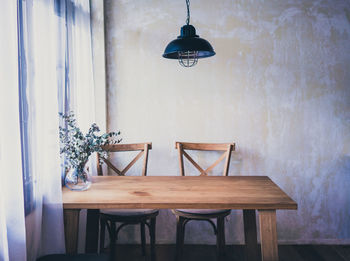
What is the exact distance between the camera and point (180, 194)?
1941mm

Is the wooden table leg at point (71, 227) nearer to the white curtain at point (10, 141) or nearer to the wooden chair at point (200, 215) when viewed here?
the white curtain at point (10, 141)

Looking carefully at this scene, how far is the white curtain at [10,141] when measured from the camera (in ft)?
4.64

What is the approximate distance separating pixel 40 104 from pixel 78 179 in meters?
0.52

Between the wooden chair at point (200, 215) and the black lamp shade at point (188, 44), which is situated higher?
the black lamp shade at point (188, 44)

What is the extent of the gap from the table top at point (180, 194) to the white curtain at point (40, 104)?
0.17m

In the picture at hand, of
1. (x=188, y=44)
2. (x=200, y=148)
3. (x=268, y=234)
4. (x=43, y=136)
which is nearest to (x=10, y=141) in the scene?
(x=43, y=136)

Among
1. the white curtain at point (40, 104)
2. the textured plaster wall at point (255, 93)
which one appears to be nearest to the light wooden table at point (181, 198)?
the white curtain at point (40, 104)

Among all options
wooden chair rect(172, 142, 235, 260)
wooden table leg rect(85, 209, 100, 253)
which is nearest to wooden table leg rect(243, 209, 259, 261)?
wooden chair rect(172, 142, 235, 260)

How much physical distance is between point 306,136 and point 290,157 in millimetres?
249

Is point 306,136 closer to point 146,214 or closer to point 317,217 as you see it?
point 317,217

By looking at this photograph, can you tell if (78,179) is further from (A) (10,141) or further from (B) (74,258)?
(A) (10,141)

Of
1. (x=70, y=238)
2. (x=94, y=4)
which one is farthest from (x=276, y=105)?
(x=70, y=238)

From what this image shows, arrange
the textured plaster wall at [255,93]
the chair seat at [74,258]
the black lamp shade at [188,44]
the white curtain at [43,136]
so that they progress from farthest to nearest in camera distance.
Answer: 1. the textured plaster wall at [255,93]
2. the black lamp shade at [188,44]
3. the white curtain at [43,136]
4. the chair seat at [74,258]

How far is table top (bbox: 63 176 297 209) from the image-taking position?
177cm
